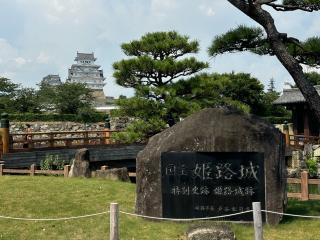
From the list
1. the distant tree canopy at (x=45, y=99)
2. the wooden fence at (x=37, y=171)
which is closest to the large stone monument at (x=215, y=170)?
the wooden fence at (x=37, y=171)

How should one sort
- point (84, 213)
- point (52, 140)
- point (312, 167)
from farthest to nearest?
point (312, 167)
point (52, 140)
point (84, 213)

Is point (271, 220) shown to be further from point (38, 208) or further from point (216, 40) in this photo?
point (38, 208)

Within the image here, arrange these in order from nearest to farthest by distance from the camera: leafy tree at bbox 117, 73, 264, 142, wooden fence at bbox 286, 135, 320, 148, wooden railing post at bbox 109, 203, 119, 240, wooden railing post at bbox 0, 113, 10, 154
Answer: wooden railing post at bbox 109, 203, 119, 240 < wooden railing post at bbox 0, 113, 10, 154 < leafy tree at bbox 117, 73, 264, 142 < wooden fence at bbox 286, 135, 320, 148

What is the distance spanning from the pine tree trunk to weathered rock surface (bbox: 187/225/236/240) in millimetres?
2980

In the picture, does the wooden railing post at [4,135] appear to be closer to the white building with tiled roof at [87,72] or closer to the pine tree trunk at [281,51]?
the pine tree trunk at [281,51]

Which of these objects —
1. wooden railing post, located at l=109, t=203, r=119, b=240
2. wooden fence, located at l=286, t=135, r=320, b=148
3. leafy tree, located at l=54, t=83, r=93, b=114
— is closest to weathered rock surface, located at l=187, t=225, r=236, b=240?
wooden railing post, located at l=109, t=203, r=119, b=240

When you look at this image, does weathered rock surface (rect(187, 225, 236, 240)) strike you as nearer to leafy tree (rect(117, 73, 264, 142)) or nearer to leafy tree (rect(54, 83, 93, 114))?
leafy tree (rect(117, 73, 264, 142))

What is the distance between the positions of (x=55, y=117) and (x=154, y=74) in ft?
66.7

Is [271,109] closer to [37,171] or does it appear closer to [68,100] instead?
[68,100]

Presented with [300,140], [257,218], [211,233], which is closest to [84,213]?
[211,233]

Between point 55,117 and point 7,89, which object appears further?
point 7,89

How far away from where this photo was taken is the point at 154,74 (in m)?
20.9

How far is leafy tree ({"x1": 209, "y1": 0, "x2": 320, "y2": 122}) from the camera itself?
895 centimetres

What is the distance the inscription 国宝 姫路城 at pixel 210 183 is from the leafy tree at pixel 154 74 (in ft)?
33.5
